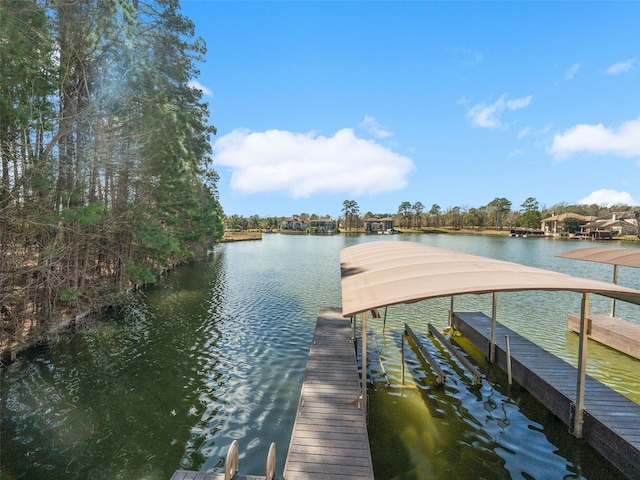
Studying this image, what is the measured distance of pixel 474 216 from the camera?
9594cm

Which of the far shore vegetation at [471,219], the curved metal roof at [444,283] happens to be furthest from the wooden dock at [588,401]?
the far shore vegetation at [471,219]

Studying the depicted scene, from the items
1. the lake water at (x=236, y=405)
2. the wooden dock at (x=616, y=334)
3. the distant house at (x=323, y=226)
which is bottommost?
the lake water at (x=236, y=405)

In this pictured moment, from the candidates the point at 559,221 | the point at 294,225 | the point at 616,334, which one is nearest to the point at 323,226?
the point at 294,225

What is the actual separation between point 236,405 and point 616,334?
12.3 m

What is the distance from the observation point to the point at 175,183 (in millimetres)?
16109

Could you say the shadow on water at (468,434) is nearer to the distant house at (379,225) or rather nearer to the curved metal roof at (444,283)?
the curved metal roof at (444,283)

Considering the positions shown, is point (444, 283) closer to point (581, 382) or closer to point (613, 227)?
point (581, 382)

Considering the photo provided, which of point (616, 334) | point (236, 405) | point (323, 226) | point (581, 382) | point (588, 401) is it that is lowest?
point (236, 405)

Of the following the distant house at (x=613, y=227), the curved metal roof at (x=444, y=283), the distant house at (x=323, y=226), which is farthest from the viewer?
the distant house at (x=323, y=226)

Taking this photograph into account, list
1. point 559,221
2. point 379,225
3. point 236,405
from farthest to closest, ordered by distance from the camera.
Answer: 1. point 379,225
2. point 559,221
3. point 236,405

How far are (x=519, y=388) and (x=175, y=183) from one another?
16.1m

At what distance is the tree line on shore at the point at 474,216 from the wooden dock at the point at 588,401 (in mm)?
85482

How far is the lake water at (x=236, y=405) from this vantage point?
5488 mm

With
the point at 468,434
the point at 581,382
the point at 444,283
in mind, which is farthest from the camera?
the point at 468,434
